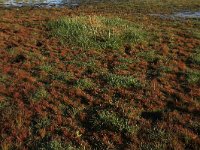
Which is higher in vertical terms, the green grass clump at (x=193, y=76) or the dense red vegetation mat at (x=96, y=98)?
the dense red vegetation mat at (x=96, y=98)

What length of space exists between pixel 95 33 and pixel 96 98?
1104cm

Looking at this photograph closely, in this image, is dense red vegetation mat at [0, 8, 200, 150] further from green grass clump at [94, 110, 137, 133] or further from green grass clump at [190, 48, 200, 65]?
green grass clump at [190, 48, 200, 65]

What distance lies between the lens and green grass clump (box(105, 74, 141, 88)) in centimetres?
1500

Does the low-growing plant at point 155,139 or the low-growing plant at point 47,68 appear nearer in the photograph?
the low-growing plant at point 155,139

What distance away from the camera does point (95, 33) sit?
23812 millimetres

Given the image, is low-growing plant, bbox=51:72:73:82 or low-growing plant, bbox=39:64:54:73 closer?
low-growing plant, bbox=51:72:73:82

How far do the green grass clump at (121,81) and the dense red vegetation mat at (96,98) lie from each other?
0.36 ft

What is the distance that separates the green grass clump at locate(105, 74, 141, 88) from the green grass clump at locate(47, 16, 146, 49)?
627 centimetres

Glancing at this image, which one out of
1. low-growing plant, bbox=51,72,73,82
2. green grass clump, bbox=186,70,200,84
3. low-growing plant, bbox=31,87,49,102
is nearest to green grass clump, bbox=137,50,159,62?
green grass clump, bbox=186,70,200,84

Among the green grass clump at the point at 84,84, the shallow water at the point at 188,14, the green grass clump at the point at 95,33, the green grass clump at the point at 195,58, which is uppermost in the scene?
the green grass clump at the point at 95,33

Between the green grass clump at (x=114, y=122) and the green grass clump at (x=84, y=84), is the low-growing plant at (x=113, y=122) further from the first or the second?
the green grass clump at (x=84, y=84)

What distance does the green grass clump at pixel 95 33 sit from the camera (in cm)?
2242

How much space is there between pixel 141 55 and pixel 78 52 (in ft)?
13.4

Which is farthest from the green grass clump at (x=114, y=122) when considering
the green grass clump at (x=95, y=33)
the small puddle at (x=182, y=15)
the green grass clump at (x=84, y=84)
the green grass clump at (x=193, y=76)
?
the small puddle at (x=182, y=15)
